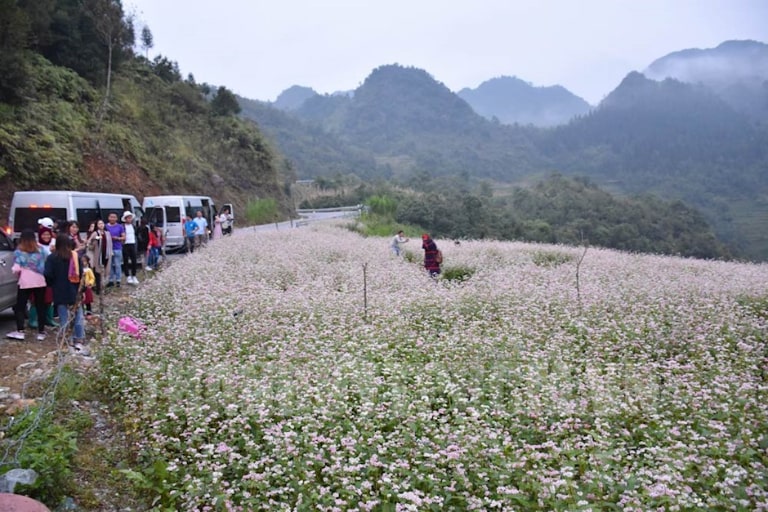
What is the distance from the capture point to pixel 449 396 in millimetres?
6070

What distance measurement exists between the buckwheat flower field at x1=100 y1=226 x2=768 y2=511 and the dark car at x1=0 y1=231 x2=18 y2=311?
6.80ft

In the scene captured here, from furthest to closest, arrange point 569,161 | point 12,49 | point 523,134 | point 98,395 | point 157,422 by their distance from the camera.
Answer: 1. point 523,134
2. point 569,161
3. point 12,49
4. point 98,395
5. point 157,422

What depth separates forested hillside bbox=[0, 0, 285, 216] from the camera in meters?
20.8

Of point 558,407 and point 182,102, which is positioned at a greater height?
point 182,102

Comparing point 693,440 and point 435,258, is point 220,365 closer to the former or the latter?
point 693,440

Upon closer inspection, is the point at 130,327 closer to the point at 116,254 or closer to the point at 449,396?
the point at 116,254

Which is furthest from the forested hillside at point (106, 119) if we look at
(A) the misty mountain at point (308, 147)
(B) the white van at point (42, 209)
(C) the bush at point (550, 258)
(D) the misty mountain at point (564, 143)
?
(A) the misty mountain at point (308, 147)

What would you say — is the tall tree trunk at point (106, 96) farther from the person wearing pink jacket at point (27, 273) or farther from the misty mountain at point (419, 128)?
the misty mountain at point (419, 128)

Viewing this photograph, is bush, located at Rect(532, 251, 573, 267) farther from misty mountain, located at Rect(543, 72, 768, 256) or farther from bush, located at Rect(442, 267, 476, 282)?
misty mountain, located at Rect(543, 72, 768, 256)

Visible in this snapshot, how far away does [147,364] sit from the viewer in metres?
6.68

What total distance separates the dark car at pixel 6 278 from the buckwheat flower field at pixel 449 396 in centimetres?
207

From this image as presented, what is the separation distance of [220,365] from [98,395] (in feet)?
5.68

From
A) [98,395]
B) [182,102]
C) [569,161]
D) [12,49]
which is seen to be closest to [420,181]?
[182,102]

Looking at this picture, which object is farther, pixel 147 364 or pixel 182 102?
pixel 182 102
